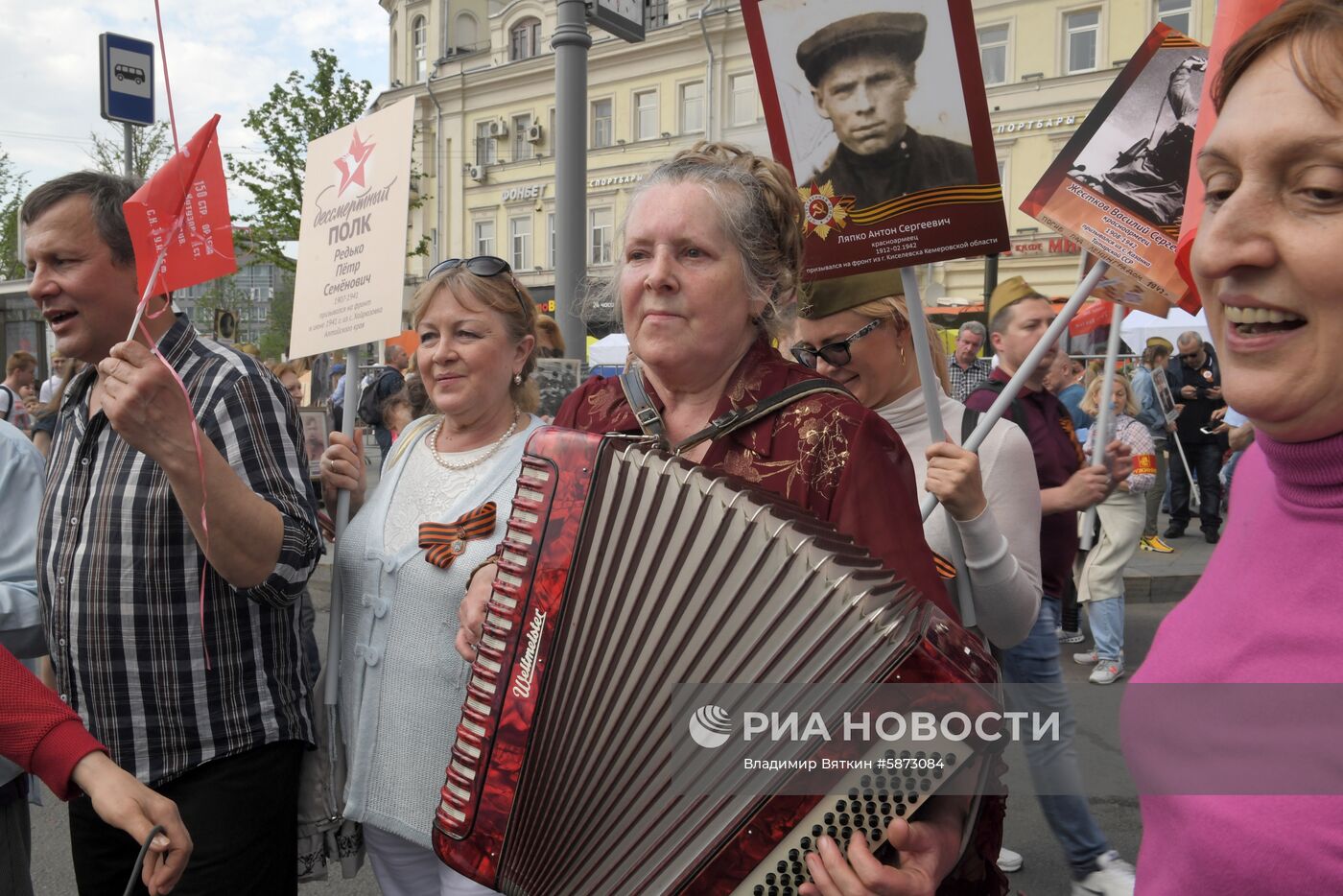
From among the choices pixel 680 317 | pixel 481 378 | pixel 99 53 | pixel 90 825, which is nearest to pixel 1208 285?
pixel 680 317

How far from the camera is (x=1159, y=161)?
223cm

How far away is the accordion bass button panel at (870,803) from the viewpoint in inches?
43.7

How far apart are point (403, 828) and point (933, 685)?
61.1 inches

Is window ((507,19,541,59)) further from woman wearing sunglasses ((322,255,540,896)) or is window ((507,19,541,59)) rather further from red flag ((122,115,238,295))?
red flag ((122,115,238,295))

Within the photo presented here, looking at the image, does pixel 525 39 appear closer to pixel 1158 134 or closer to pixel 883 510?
pixel 1158 134

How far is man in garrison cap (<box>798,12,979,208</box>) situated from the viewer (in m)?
1.97

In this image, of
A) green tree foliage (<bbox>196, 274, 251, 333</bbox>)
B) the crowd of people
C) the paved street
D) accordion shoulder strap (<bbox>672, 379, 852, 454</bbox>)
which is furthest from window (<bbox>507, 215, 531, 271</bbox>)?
accordion shoulder strap (<bbox>672, 379, 852, 454</bbox>)

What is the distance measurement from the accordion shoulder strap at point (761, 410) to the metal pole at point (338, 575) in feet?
4.30

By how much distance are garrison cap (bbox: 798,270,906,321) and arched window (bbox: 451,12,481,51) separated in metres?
37.7

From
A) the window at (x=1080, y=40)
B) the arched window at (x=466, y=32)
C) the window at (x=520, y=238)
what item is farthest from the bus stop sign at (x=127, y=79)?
the arched window at (x=466, y=32)

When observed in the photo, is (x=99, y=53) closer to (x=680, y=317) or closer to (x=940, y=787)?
(x=680, y=317)

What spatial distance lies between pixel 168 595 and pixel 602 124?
3266 centimetres

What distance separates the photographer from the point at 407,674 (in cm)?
229

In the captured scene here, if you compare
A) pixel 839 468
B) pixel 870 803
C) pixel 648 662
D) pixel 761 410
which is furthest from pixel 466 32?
pixel 870 803
